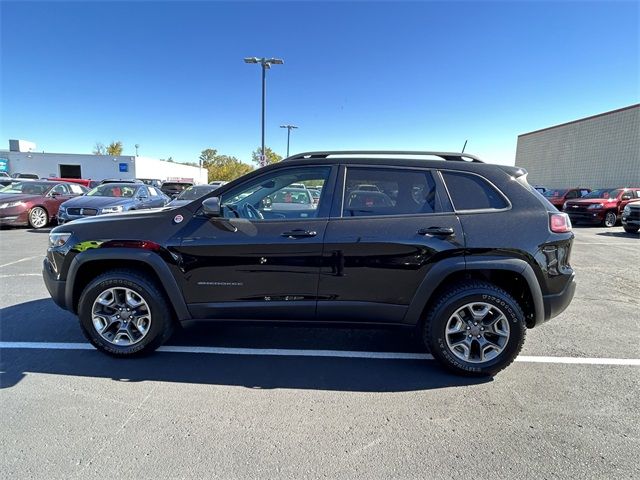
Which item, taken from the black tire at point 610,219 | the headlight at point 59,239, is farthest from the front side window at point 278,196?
the black tire at point 610,219

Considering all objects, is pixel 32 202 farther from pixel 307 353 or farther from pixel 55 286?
pixel 307 353

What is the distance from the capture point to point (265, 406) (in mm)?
2527

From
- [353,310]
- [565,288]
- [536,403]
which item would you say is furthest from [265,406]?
[565,288]

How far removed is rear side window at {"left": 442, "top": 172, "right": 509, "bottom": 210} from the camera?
290cm

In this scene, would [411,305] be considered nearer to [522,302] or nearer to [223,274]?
[522,302]

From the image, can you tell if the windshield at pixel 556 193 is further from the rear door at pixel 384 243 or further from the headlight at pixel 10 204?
the headlight at pixel 10 204

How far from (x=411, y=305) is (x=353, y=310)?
49cm

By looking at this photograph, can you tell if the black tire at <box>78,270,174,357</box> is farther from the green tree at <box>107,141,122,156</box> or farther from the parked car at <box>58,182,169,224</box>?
the green tree at <box>107,141,122,156</box>

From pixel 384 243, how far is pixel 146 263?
2.05 m

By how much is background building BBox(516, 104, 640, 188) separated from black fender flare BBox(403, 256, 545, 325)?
2815 cm

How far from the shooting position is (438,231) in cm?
282

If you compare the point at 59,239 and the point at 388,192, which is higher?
the point at 388,192

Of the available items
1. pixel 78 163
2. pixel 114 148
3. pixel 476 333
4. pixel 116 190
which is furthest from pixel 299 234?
pixel 114 148

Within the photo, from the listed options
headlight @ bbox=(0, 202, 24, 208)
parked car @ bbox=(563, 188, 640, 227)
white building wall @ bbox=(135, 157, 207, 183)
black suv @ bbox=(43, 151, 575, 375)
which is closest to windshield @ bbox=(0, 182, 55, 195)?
headlight @ bbox=(0, 202, 24, 208)
